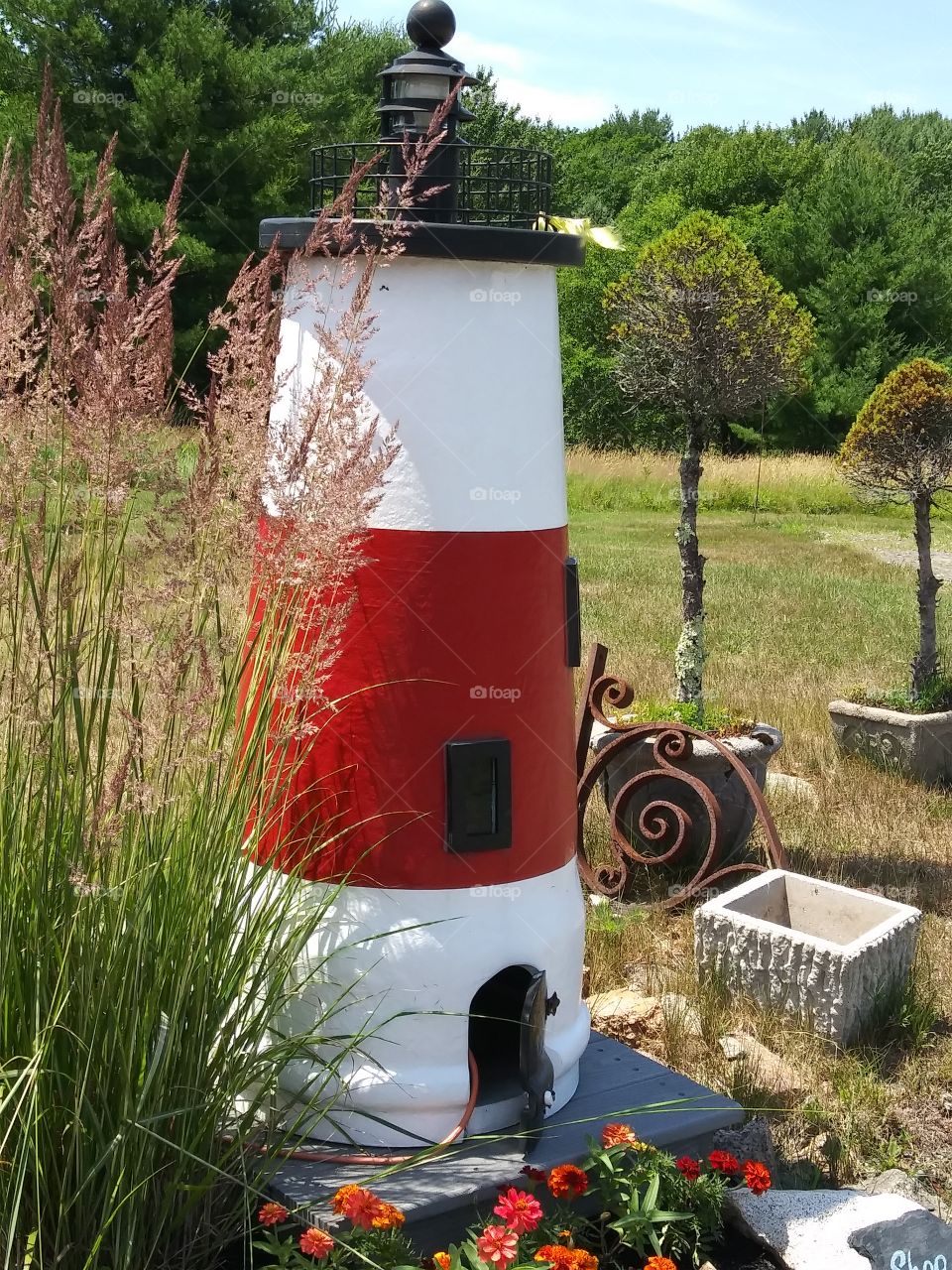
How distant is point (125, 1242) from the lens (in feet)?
7.78

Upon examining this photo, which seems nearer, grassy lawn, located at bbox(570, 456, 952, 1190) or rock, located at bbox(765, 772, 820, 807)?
grassy lawn, located at bbox(570, 456, 952, 1190)

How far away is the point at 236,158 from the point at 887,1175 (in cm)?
1814

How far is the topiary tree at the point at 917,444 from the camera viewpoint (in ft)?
25.6

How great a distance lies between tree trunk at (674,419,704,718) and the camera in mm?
6410

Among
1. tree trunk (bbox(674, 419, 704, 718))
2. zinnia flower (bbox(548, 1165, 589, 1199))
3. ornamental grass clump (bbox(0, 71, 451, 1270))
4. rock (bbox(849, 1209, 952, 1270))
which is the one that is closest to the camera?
ornamental grass clump (bbox(0, 71, 451, 1270))

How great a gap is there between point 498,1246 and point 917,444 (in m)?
6.56

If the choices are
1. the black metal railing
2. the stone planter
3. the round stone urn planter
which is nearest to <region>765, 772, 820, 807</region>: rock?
the stone planter

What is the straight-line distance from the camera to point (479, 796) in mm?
2988

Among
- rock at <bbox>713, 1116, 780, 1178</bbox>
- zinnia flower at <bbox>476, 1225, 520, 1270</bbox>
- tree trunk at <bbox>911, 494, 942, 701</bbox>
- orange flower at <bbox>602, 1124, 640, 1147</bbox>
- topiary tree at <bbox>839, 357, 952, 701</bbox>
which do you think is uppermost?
topiary tree at <bbox>839, 357, 952, 701</bbox>

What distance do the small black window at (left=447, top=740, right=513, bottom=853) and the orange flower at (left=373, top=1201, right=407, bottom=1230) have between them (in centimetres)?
78

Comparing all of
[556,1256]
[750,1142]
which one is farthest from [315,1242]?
[750,1142]

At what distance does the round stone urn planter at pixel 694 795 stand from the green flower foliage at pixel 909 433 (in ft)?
9.40

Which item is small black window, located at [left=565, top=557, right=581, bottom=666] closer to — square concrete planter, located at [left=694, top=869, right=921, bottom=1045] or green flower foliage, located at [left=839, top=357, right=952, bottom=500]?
square concrete planter, located at [left=694, top=869, right=921, bottom=1045]

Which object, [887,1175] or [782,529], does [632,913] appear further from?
[782,529]
